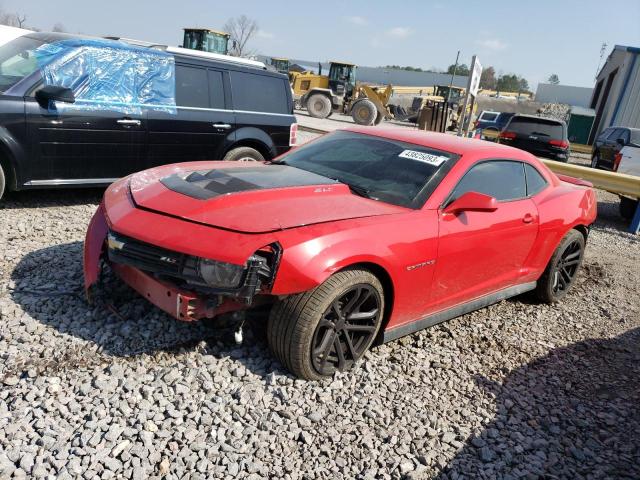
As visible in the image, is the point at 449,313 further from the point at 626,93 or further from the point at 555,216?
the point at 626,93

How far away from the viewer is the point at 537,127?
13422 mm

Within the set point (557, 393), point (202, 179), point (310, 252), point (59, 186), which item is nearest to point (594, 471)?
point (557, 393)

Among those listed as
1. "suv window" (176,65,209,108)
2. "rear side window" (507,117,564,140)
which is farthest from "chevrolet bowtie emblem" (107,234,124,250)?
"rear side window" (507,117,564,140)

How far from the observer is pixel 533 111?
146 feet

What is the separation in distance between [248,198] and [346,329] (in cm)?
103

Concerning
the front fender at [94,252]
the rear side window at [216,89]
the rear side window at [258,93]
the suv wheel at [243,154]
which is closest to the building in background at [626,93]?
the rear side window at [258,93]

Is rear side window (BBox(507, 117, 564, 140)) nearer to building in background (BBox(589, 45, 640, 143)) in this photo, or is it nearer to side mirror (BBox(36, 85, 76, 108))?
side mirror (BBox(36, 85, 76, 108))

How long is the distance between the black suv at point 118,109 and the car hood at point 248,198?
216cm

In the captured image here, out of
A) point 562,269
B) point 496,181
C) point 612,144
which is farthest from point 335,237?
point 612,144

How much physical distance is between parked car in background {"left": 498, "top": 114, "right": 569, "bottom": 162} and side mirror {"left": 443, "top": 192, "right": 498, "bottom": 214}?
10.5 m

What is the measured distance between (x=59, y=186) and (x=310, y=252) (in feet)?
12.8

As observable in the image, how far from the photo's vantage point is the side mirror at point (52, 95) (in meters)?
5.21

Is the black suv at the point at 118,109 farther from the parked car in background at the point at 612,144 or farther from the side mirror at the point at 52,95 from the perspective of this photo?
the parked car in background at the point at 612,144

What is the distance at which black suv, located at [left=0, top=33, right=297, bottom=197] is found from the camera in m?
5.30
